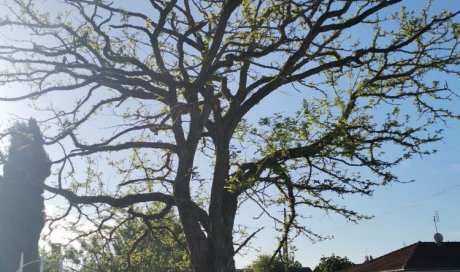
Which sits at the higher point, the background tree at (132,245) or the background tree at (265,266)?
the background tree at (265,266)

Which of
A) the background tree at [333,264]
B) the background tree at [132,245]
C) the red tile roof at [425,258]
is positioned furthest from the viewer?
the background tree at [333,264]

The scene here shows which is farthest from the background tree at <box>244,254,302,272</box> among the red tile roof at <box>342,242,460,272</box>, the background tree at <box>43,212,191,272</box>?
the background tree at <box>43,212,191,272</box>

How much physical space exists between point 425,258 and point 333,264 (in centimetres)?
2653

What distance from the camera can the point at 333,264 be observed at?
193 ft

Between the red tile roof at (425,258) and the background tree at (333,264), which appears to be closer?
the red tile roof at (425,258)

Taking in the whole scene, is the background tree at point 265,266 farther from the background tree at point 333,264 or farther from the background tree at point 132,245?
the background tree at point 132,245

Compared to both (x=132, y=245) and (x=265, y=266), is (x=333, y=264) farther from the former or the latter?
(x=132, y=245)

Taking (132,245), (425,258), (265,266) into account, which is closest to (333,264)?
(265,266)

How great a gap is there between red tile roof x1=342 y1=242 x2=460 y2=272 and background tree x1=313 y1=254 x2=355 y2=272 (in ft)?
62.1

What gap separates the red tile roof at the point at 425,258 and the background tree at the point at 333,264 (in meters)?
18.9

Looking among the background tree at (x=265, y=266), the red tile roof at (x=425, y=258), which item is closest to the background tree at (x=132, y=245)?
the red tile roof at (x=425, y=258)

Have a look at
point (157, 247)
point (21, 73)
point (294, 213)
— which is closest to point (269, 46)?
point (294, 213)

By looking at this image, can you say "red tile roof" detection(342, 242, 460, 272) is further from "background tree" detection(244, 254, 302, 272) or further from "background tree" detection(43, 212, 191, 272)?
"background tree" detection(43, 212, 191, 272)

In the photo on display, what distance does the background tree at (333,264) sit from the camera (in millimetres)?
58344
